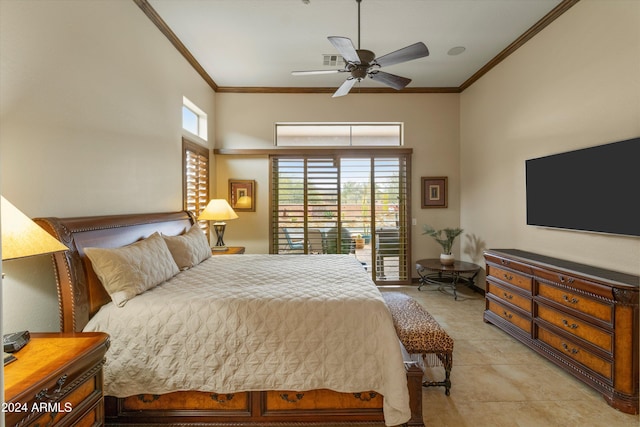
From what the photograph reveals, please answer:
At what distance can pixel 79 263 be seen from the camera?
1.85 meters

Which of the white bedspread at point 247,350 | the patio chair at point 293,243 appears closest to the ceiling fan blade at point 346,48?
the white bedspread at point 247,350

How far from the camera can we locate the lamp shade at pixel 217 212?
157 inches

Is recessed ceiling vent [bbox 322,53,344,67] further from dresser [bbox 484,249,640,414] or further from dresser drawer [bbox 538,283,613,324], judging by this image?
dresser drawer [bbox 538,283,613,324]

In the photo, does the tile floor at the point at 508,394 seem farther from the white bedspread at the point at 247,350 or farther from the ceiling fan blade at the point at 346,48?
the ceiling fan blade at the point at 346,48

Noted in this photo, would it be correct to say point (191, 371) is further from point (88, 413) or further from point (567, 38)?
point (567, 38)

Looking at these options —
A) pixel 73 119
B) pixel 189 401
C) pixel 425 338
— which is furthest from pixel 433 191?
pixel 73 119

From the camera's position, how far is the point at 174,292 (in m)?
1.99

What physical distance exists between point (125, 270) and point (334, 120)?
393cm

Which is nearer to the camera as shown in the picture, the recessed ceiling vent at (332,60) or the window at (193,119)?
the recessed ceiling vent at (332,60)

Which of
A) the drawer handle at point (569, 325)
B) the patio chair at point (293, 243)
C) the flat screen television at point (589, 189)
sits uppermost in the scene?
the flat screen television at point (589, 189)

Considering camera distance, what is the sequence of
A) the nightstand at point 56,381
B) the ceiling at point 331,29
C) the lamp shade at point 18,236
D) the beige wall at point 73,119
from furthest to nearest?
the ceiling at point 331,29, the beige wall at point 73,119, the lamp shade at point 18,236, the nightstand at point 56,381

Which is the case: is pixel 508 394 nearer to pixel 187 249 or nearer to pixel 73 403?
pixel 73 403

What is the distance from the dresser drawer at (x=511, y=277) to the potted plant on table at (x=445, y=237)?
923 millimetres

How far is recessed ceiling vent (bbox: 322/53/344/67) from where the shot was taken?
12.5 ft
